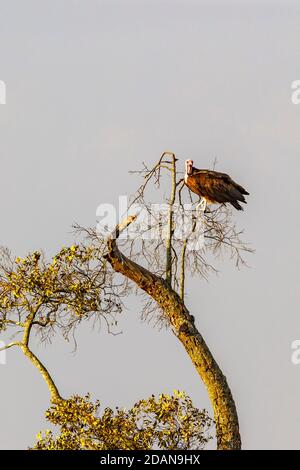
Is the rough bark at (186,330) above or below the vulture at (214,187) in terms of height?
below

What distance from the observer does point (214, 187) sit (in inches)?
2078

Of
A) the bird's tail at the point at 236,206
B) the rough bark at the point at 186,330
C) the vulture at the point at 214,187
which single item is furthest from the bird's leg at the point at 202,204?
the rough bark at the point at 186,330

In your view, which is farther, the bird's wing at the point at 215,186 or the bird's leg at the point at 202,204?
the bird's leg at the point at 202,204

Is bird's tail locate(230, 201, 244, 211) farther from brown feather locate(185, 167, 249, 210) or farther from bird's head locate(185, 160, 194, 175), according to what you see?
bird's head locate(185, 160, 194, 175)

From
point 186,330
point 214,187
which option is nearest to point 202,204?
point 214,187

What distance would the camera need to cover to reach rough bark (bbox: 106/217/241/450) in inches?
2040

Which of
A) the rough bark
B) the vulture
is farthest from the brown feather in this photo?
the rough bark

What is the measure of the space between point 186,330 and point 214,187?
12.7 ft

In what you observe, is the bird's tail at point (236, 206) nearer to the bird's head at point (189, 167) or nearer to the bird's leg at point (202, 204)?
the bird's leg at point (202, 204)

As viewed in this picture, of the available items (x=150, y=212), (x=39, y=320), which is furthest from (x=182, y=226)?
(x=39, y=320)

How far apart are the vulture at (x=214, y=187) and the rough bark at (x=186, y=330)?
2266 millimetres

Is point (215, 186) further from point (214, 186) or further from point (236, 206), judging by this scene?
point (236, 206)

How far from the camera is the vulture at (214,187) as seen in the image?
52.7m
